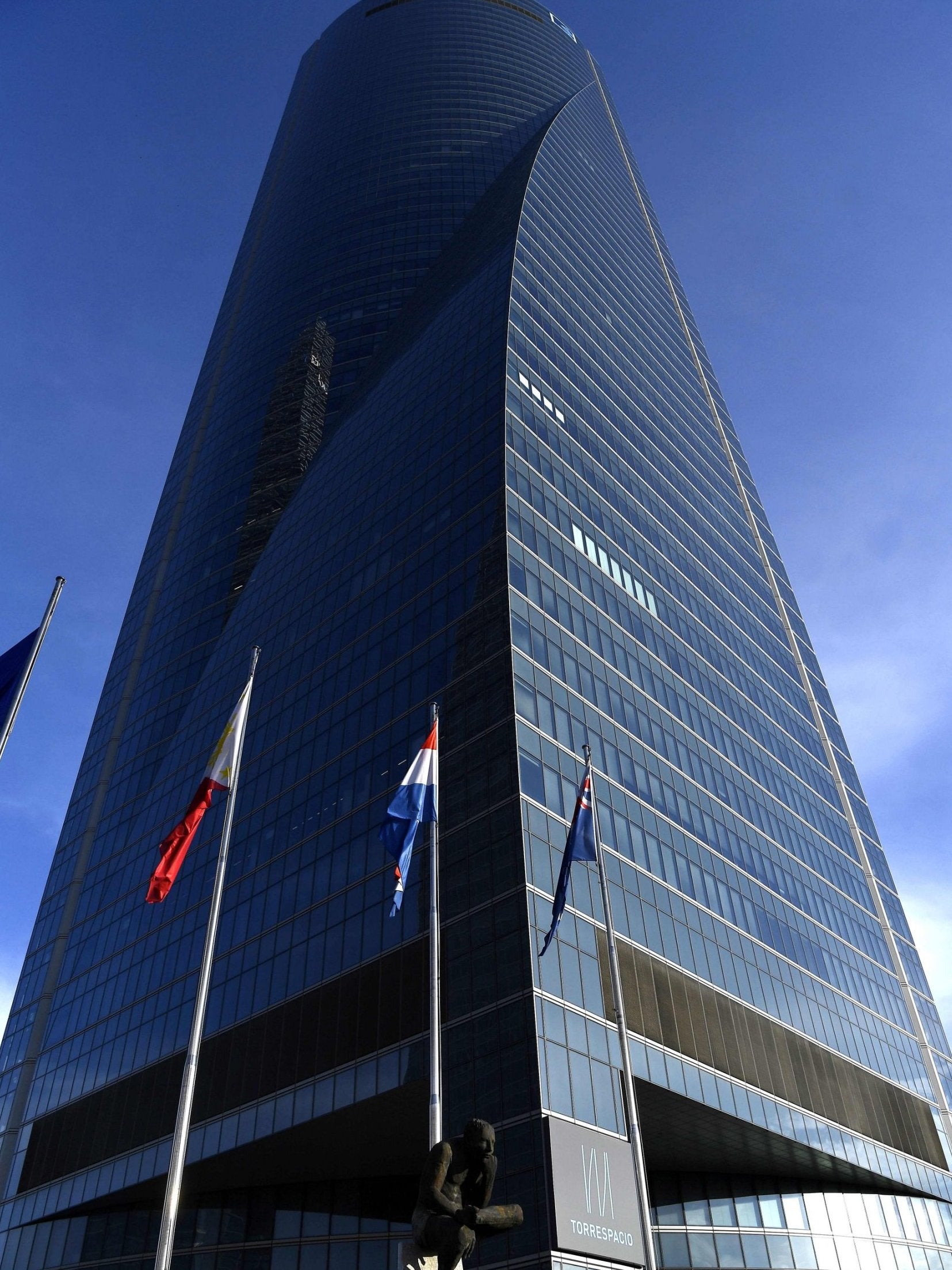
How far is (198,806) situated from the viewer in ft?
86.9

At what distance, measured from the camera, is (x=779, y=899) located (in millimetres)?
64375

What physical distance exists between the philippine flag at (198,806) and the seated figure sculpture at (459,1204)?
10664 mm

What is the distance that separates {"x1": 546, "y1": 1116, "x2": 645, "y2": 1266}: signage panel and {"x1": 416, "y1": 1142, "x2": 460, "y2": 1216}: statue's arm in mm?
24298

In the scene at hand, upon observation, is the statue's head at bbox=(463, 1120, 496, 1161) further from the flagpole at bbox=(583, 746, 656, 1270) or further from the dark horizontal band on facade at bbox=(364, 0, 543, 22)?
the dark horizontal band on facade at bbox=(364, 0, 543, 22)

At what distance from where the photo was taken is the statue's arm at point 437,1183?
47.7 ft

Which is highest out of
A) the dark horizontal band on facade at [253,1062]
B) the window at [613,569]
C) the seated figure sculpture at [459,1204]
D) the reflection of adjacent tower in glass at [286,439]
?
the reflection of adjacent tower in glass at [286,439]

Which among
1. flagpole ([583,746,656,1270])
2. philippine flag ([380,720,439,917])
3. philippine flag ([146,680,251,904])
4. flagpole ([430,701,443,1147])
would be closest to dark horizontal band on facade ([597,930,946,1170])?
flagpole ([583,746,656,1270])

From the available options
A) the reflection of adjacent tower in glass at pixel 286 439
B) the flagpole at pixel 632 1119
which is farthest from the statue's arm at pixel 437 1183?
the reflection of adjacent tower in glass at pixel 286 439

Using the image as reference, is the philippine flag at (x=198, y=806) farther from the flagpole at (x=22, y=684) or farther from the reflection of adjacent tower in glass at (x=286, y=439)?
the reflection of adjacent tower in glass at (x=286, y=439)

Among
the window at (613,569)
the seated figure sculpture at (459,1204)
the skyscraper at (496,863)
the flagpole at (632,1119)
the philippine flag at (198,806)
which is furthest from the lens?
the window at (613,569)

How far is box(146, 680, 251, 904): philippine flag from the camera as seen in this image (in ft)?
80.9

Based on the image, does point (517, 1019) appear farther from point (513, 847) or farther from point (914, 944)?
point (914, 944)

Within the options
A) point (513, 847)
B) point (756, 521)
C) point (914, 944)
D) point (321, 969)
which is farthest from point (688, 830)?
point (756, 521)

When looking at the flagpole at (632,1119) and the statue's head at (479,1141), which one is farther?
the flagpole at (632,1119)
